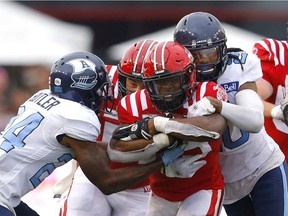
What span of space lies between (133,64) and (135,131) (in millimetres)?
627

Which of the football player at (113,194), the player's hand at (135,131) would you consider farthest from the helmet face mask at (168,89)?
the football player at (113,194)

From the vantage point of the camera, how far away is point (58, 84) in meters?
4.16

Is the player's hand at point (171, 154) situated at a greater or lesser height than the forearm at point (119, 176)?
greater

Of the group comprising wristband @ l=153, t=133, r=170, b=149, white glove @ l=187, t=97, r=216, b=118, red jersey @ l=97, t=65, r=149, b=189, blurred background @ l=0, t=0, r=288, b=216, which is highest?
white glove @ l=187, t=97, r=216, b=118

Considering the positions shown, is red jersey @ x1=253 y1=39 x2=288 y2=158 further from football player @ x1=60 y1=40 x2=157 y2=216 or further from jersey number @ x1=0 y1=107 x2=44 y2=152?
jersey number @ x1=0 y1=107 x2=44 y2=152

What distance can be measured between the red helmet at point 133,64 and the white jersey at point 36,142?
430 millimetres

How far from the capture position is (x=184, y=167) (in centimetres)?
396

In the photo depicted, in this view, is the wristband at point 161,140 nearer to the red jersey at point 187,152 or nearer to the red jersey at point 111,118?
the red jersey at point 187,152

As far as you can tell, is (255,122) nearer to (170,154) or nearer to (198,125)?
(198,125)

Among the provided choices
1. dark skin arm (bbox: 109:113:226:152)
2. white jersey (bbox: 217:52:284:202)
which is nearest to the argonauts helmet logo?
dark skin arm (bbox: 109:113:226:152)

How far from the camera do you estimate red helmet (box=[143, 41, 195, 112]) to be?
12.9ft

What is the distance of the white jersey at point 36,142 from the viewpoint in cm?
400

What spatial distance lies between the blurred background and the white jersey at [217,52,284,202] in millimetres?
5318

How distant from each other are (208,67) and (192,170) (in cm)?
50
